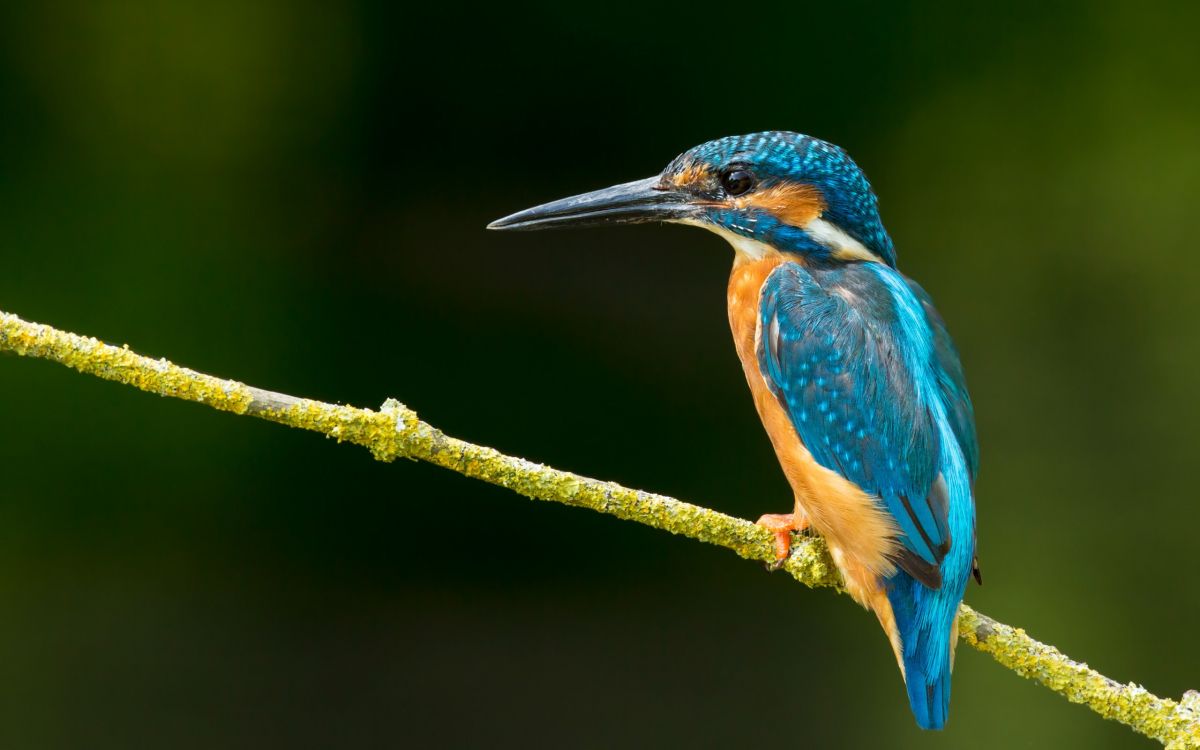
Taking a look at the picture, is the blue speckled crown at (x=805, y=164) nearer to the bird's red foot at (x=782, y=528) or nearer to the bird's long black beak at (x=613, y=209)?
the bird's long black beak at (x=613, y=209)

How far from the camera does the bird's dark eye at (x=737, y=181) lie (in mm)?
1658

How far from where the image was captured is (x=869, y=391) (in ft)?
5.06

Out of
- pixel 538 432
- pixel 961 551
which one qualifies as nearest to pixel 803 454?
pixel 961 551

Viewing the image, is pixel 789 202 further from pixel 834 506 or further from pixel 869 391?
pixel 834 506

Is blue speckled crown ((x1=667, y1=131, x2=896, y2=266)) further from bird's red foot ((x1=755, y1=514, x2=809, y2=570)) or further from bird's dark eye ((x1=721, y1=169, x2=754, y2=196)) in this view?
bird's red foot ((x1=755, y1=514, x2=809, y2=570))

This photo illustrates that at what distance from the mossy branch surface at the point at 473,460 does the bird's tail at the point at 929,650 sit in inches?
3.9

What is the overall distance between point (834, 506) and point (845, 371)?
17 centimetres

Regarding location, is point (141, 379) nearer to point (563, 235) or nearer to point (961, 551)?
point (961, 551)

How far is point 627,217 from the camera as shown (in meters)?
1.70

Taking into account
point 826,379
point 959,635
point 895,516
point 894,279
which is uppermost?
point 894,279

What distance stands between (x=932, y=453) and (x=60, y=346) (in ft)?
3.30

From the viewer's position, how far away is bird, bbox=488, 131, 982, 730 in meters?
1.47

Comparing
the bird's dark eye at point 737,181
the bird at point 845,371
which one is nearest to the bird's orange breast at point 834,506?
the bird at point 845,371

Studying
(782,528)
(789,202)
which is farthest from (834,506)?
(789,202)
